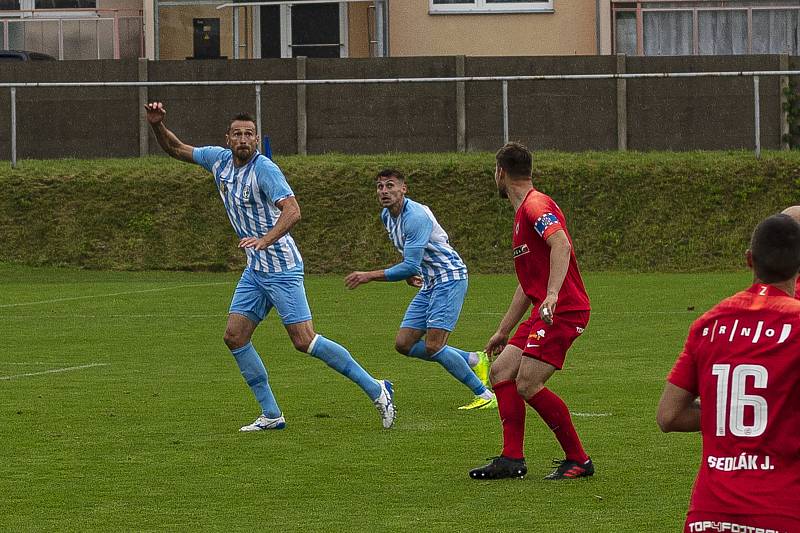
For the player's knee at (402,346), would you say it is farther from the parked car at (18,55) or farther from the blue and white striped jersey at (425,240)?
the parked car at (18,55)

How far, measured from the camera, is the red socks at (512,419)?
810cm

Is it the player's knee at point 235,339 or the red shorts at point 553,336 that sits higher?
the red shorts at point 553,336

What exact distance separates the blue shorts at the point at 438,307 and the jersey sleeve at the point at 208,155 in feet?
6.50

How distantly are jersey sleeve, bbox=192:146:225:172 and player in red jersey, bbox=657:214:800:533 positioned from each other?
20.5 ft

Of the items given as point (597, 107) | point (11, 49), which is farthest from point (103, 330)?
point (11, 49)

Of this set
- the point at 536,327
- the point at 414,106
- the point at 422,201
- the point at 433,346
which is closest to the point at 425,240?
the point at 433,346

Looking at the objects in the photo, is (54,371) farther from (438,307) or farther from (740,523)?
(740,523)

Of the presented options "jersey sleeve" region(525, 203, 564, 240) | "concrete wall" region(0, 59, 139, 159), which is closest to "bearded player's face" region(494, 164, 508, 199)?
"jersey sleeve" region(525, 203, 564, 240)

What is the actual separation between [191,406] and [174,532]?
4417 millimetres

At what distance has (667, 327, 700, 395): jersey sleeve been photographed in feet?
14.1

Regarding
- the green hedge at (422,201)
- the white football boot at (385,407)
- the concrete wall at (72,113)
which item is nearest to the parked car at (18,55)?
the concrete wall at (72,113)

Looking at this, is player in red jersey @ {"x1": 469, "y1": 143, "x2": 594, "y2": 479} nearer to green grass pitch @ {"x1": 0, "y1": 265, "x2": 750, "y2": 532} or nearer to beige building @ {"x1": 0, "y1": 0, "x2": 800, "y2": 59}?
green grass pitch @ {"x1": 0, "y1": 265, "x2": 750, "y2": 532}

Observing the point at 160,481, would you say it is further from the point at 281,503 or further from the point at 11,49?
the point at 11,49

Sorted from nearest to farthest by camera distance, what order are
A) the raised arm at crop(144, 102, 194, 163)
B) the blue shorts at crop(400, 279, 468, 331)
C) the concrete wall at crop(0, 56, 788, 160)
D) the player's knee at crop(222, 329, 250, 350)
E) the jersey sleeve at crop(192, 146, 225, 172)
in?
the player's knee at crop(222, 329, 250, 350) → the jersey sleeve at crop(192, 146, 225, 172) → the raised arm at crop(144, 102, 194, 163) → the blue shorts at crop(400, 279, 468, 331) → the concrete wall at crop(0, 56, 788, 160)
